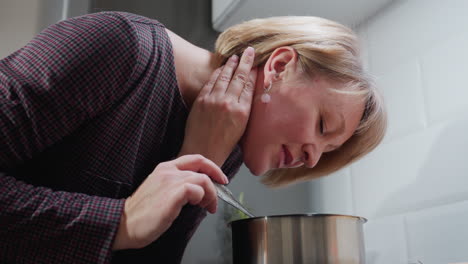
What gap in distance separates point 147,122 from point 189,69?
125 millimetres

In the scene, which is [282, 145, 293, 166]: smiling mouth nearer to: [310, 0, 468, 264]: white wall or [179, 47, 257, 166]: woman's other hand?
[179, 47, 257, 166]: woman's other hand

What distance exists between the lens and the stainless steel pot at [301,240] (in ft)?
2.62

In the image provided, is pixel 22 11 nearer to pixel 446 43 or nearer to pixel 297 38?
pixel 297 38

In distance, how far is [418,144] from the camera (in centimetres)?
122

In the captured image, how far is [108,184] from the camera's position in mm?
774

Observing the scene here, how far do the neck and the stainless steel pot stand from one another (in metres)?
0.24

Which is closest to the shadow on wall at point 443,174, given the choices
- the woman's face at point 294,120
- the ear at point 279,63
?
the woman's face at point 294,120

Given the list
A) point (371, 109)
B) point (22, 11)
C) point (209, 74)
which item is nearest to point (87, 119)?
point (209, 74)

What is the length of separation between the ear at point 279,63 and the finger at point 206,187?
286 millimetres

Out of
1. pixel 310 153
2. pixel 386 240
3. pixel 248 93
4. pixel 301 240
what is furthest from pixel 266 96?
pixel 386 240

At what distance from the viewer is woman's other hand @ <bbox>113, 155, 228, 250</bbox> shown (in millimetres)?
590

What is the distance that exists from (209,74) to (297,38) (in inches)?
6.7

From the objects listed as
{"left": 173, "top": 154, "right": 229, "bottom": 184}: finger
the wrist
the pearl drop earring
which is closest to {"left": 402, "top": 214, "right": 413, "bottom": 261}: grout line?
the pearl drop earring

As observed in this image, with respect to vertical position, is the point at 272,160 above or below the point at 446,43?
below
